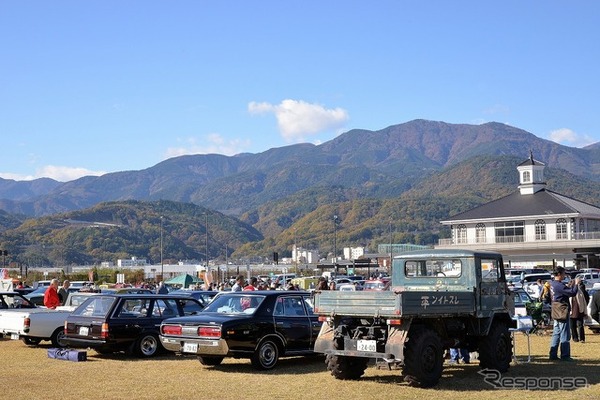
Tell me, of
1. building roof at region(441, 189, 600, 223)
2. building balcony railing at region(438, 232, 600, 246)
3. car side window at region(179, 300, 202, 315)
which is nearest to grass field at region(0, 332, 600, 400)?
car side window at region(179, 300, 202, 315)

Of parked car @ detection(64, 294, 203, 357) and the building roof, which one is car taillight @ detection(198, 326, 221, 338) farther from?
the building roof

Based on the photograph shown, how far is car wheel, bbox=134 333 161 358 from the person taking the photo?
58.8 feet

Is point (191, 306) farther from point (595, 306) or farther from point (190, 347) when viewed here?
point (595, 306)

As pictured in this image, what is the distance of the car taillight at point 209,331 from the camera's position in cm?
1498

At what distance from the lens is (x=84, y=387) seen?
13398 millimetres

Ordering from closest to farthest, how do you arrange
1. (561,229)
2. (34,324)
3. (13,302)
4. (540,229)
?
(34,324), (13,302), (561,229), (540,229)

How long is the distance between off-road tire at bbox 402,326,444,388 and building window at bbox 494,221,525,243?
68215 millimetres

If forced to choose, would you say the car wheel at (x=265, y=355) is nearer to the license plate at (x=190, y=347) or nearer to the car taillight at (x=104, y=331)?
the license plate at (x=190, y=347)

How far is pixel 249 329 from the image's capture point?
1532cm

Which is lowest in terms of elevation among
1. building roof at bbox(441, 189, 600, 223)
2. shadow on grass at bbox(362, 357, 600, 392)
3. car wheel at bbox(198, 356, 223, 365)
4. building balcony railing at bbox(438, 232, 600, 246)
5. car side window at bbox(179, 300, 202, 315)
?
shadow on grass at bbox(362, 357, 600, 392)

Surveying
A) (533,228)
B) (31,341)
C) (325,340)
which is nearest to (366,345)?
(325,340)

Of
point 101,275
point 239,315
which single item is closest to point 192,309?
point 239,315

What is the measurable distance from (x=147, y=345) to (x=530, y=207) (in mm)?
66521

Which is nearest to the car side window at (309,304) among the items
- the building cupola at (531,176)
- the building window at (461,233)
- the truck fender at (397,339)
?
the truck fender at (397,339)
